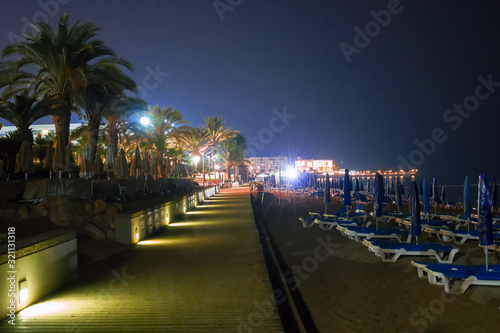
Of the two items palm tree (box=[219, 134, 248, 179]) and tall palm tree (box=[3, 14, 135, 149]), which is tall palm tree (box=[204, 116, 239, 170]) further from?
tall palm tree (box=[3, 14, 135, 149])

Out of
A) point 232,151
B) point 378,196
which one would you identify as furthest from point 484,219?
point 232,151

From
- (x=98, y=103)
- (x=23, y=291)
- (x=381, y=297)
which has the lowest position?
(x=381, y=297)

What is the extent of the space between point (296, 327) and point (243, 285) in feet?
3.83

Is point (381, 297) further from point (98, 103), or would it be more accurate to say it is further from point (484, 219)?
point (98, 103)

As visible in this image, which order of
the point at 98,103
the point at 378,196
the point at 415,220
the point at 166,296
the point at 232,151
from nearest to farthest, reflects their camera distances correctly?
1. the point at 166,296
2. the point at 415,220
3. the point at 378,196
4. the point at 98,103
5. the point at 232,151

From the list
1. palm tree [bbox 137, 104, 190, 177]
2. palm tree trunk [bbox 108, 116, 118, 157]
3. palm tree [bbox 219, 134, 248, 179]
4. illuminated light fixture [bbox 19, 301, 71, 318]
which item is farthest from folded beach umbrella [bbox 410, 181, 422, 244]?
palm tree [bbox 219, 134, 248, 179]

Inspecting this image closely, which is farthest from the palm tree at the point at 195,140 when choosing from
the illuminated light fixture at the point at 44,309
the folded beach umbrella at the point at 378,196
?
the illuminated light fixture at the point at 44,309

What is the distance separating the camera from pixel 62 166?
547 inches

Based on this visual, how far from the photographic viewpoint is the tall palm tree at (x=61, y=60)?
1719cm

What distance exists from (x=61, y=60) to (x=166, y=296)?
15.1 metres

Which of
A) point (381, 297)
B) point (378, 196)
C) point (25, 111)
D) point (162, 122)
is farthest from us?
point (162, 122)

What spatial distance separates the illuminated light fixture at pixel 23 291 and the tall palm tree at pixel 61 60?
1282 cm

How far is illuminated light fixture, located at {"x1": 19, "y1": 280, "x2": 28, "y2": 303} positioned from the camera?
5.12 meters

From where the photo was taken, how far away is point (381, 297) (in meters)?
7.92
